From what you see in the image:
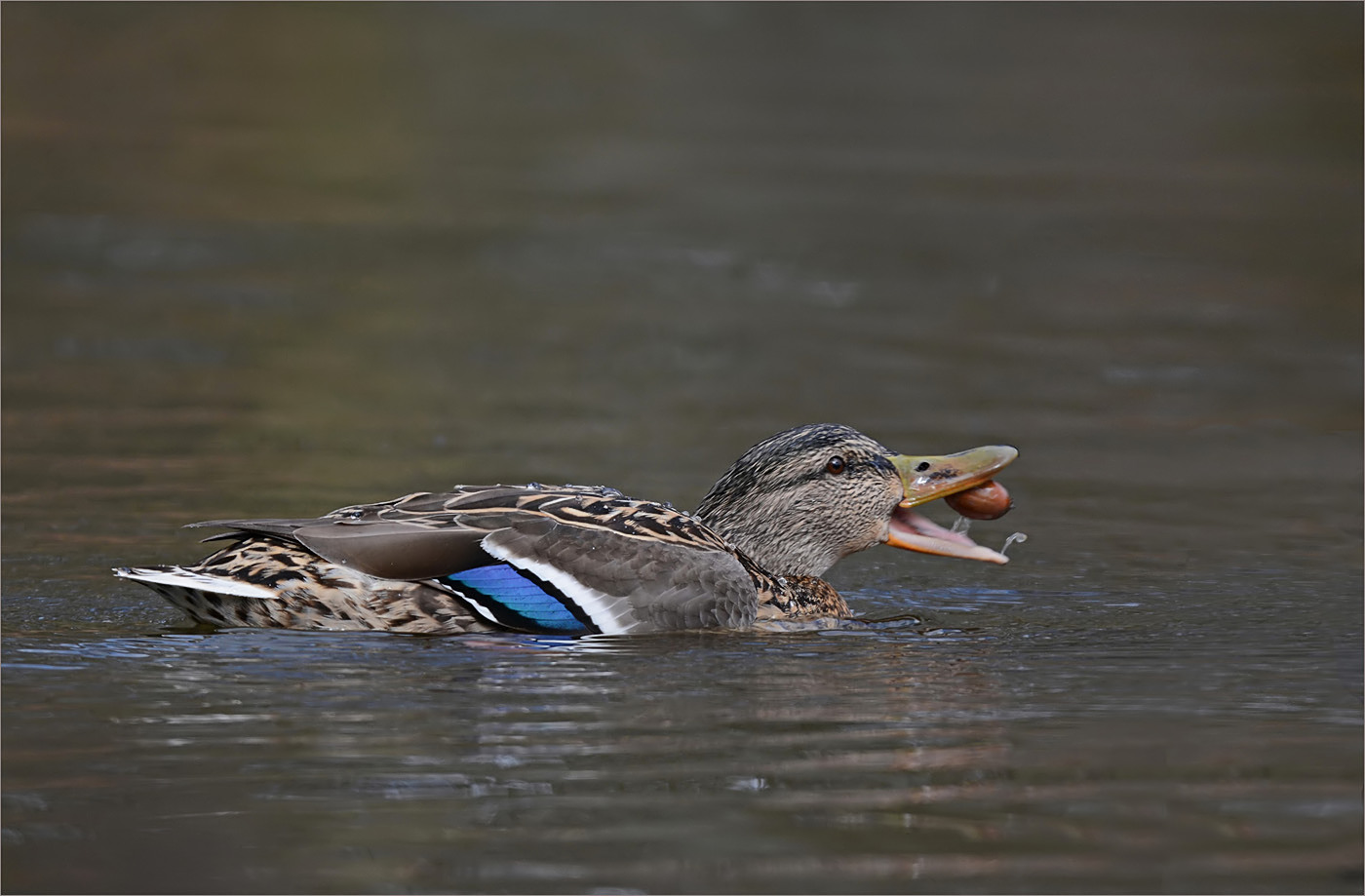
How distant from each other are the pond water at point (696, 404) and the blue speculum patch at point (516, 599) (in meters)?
0.18

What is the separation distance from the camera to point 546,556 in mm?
8406

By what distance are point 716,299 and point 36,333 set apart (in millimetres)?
4990

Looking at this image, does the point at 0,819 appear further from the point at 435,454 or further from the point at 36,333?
the point at 36,333

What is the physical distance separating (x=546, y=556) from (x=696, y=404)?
460cm

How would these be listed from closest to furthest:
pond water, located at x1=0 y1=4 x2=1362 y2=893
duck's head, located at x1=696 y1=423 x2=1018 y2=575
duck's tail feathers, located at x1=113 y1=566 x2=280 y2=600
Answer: pond water, located at x1=0 y1=4 x2=1362 y2=893
duck's tail feathers, located at x1=113 y1=566 x2=280 y2=600
duck's head, located at x1=696 y1=423 x2=1018 y2=575

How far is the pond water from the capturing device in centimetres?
639

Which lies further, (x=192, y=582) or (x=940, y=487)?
(x=940, y=487)

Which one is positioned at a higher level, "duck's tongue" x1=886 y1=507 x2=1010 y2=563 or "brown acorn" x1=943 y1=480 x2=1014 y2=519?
"brown acorn" x1=943 y1=480 x2=1014 y2=519

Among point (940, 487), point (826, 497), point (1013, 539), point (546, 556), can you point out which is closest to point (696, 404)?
point (1013, 539)

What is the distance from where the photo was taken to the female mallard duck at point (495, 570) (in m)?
8.22

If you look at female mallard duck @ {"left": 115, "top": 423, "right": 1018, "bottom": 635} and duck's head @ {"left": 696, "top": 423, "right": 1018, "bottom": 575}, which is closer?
female mallard duck @ {"left": 115, "top": 423, "right": 1018, "bottom": 635}

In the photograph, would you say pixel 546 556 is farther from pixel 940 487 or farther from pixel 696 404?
pixel 696 404

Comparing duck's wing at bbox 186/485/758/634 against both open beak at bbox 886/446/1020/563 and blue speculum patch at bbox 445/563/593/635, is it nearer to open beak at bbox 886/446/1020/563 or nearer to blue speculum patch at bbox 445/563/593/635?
blue speculum patch at bbox 445/563/593/635

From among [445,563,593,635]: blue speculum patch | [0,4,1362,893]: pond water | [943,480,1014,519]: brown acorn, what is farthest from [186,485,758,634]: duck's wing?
[943,480,1014,519]: brown acorn
